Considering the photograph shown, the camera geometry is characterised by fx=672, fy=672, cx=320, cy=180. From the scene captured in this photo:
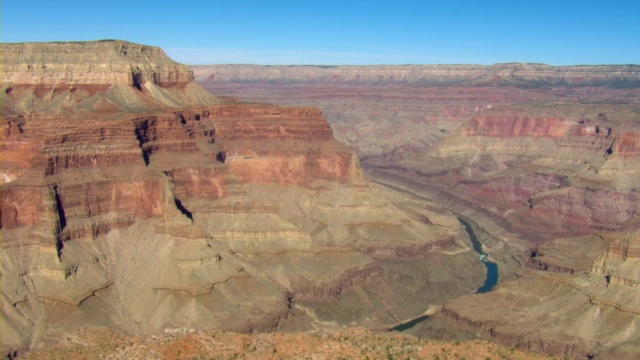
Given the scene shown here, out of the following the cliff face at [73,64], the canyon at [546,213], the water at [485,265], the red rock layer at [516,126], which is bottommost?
the water at [485,265]

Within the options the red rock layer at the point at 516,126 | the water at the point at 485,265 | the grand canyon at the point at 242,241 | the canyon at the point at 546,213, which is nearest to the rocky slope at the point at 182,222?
the grand canyon at the point at 242,241

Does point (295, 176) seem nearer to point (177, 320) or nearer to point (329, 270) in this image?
point (329, 270)

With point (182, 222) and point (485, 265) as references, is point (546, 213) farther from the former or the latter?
point (182, 222)

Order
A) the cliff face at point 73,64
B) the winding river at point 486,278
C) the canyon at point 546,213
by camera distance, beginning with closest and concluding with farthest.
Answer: the canyon at point 546,213 < the winding river at point 486,278 < the cliff face at point 73,64

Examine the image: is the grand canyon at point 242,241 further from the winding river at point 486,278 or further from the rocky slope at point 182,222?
the winding river at point 486,278

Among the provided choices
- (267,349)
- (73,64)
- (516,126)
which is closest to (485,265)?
(267,349)
